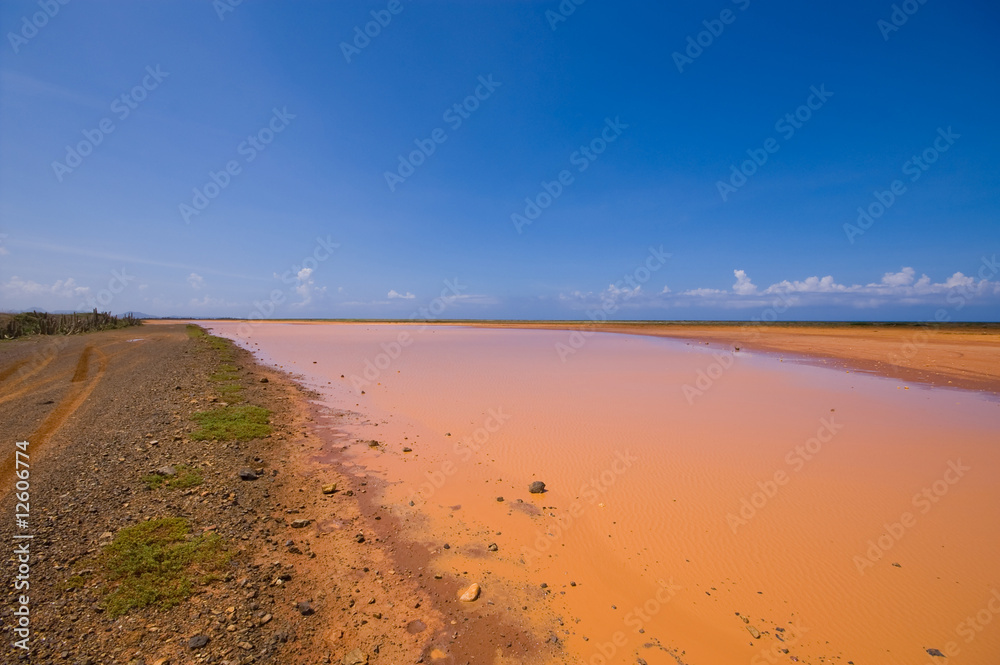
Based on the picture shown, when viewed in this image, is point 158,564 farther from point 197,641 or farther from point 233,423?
point 233,423

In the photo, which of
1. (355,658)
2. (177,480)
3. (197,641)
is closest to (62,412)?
(177,480)

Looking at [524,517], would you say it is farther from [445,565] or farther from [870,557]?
[870,557]

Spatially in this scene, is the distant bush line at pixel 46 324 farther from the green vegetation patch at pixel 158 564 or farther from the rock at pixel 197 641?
the rock at pixel 197 641

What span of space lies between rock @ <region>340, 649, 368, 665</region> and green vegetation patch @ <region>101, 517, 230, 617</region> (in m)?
1.82

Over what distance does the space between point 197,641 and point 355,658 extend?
137 centimetres

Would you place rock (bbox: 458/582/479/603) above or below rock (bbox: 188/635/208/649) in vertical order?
below

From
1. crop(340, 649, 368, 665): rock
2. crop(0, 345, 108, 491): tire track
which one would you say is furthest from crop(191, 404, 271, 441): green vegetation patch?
crop(340, 649, 368, 665): rock

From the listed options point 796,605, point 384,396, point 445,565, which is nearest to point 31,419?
point 384,396

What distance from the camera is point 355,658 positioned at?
3502 mm

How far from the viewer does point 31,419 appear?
30.0 feet

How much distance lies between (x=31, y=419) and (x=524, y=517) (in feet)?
38.8

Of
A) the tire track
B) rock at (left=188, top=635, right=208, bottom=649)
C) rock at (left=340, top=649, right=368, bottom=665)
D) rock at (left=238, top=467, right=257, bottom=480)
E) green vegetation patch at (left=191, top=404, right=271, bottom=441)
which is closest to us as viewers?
rock at (left=188, top=635, right=208, bottom=649)

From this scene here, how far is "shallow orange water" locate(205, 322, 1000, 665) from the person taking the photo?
4.15 metres

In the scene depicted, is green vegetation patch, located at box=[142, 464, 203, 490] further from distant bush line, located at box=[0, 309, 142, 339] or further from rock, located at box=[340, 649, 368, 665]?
distant bush line, located at box=[0, 309, 142, 339]
